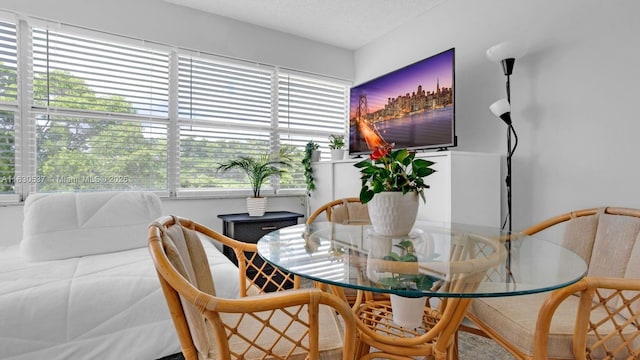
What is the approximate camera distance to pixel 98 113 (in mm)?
2795

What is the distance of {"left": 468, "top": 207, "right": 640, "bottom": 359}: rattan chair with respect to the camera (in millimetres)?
999

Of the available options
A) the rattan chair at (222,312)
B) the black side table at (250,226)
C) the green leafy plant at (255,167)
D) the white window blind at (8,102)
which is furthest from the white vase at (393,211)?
the white window blind at (8,102)

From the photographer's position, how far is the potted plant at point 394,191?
1398mm

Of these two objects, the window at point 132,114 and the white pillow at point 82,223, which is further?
the window at point 132,114

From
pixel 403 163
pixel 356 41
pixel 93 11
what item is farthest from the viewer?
pixel 356 41

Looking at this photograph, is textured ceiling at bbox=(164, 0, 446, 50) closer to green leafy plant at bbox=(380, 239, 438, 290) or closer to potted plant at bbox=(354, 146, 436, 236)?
potted plant at bbox=(354, 146, 436, 236)

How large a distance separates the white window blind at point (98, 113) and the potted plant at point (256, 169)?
2.14 ft

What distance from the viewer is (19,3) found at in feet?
8.18

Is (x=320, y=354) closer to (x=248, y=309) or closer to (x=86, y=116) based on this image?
(x=248, y=309)

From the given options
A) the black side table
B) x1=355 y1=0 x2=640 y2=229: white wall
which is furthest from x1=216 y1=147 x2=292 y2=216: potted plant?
x1=355 y1=0 x2=640 y2=229: white wall

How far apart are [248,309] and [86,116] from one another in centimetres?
273

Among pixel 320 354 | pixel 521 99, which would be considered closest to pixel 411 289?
pixel 320 354

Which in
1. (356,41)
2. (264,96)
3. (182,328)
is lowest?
(182,328)

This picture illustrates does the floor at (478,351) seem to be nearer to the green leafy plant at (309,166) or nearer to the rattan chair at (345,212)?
the rattan chair at (345,212)
